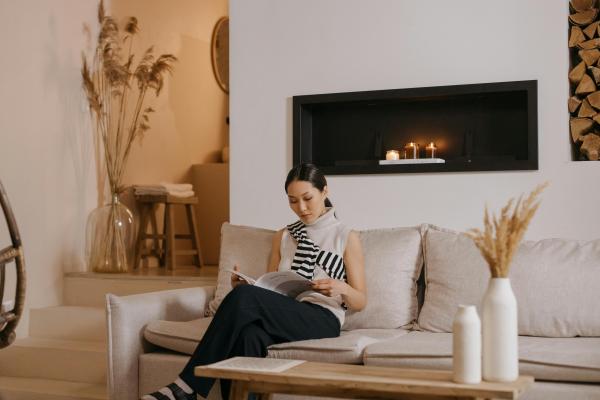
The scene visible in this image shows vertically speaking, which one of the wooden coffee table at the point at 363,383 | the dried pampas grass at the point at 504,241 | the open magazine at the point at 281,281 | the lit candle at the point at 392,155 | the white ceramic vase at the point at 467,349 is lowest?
the wooden coffee table at the point at 363,383

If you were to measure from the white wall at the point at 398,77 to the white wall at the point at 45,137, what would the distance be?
1.25 meters

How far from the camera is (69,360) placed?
4031mm

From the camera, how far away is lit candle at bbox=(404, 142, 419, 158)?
3.96 metres

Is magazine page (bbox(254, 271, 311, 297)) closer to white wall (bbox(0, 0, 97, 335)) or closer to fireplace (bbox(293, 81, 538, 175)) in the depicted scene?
fireplace (bbox(293, 81, 538, 175))

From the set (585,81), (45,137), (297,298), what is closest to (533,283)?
(297,298)

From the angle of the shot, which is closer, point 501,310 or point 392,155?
point 501,310

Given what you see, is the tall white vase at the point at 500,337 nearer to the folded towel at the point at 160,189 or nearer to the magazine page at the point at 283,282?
the magazine page at the point at 283,282

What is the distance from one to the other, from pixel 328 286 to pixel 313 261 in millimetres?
325

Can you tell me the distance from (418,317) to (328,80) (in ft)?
4.38

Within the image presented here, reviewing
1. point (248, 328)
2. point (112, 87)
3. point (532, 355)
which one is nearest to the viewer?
point (532, 355)

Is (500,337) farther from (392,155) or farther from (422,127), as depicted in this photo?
(422,127)

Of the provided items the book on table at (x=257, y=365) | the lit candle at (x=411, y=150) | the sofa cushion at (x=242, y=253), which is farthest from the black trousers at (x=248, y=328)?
the lit candle at (x=411, y=150)

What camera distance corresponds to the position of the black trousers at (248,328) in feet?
8.96

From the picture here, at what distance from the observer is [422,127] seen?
4.03 meters
